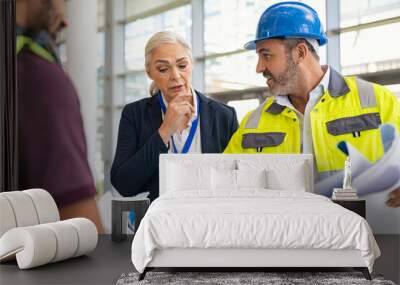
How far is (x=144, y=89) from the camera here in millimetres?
6094

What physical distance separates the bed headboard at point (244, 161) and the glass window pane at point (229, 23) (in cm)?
117

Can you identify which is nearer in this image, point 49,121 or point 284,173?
point 284,173

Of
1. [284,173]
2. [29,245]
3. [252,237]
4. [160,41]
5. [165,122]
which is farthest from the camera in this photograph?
[160,41]

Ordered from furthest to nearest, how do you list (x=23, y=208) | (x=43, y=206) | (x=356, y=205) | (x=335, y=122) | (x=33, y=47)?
(x=33, y=47)
(x=335, y=122)
(x=356, y=205)
(x=43, y=206)
(x=23, y=208)

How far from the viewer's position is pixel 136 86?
6129 mm

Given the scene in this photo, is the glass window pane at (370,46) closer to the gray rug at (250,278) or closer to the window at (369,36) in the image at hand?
the window at (369,36)

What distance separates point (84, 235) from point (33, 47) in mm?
2521

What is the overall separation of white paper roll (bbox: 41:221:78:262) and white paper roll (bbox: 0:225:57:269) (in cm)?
6

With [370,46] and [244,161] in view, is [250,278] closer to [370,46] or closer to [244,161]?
[244,161]

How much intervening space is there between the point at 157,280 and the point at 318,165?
247 cm

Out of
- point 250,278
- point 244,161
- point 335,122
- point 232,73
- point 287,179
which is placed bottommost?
point 250,278

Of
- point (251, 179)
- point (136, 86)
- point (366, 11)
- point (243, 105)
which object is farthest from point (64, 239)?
point (366, 11)

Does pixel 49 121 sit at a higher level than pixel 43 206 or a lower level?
higher

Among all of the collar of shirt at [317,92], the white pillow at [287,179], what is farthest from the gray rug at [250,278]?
the collar of shirt at [317,92]
